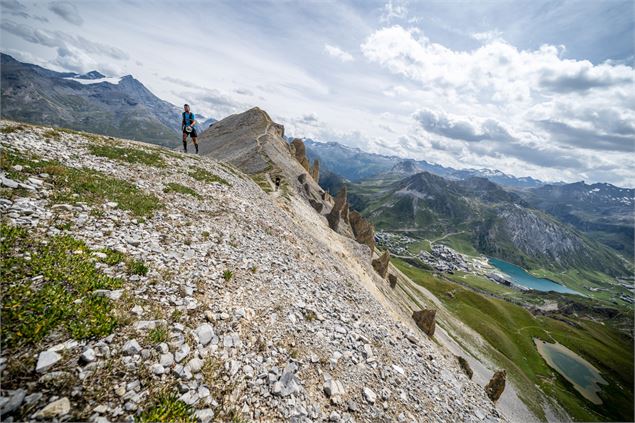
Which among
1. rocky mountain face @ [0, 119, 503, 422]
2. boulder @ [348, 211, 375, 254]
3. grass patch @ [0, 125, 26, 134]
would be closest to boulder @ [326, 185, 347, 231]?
boulder @ [348, 211, 375, 254]

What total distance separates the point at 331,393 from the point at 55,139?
23.4 meters

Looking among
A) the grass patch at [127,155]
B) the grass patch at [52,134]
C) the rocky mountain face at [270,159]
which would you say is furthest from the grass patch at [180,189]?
the rocky mountain face at [270,159]

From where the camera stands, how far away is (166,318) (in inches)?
362

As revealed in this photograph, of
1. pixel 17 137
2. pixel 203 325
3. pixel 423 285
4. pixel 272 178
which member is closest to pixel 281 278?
pixel 203 325

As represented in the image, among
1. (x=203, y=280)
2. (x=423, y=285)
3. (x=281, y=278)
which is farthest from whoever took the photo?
(x=423, y=285)

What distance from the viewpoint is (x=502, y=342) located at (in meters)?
108

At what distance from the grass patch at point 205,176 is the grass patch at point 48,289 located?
603 inches

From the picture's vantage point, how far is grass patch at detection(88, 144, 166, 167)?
68.3ft

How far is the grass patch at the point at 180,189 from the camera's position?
785 inches

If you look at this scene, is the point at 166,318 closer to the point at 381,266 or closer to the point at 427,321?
the point at 427,321

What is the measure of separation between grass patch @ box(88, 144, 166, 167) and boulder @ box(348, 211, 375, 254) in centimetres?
6616

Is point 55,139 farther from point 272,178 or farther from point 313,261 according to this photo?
point 272,178

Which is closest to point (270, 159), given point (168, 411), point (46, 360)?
point (46, 360)

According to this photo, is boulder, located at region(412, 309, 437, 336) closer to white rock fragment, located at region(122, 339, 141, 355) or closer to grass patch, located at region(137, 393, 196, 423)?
grass patch, located at region(137, 393, 196, 423)
